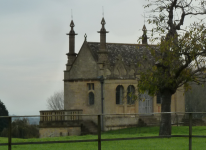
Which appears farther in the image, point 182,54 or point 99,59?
point 99,59

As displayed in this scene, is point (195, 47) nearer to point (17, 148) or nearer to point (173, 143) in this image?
point (173, 143)

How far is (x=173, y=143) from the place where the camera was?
16047 mm

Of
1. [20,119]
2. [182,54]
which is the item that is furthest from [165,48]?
[20,119]

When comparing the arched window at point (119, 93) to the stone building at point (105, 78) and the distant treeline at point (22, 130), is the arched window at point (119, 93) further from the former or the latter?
the distant treeline at point (22, 130)

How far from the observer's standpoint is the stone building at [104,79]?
4175cm

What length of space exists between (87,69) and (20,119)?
29632mm

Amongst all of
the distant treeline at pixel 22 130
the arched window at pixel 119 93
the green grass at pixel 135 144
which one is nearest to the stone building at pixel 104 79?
the arched window at pixel 119 93

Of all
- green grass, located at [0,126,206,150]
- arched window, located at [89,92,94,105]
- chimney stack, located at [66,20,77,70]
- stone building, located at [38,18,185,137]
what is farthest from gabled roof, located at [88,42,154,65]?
green grass, located at [0,126,206,150]

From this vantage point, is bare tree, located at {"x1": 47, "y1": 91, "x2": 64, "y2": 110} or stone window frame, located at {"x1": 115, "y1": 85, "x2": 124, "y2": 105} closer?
stone window frame, located at {"x1": 115, "y1": 85, "x2": 124, "y2": 105}

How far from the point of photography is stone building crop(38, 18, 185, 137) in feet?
137

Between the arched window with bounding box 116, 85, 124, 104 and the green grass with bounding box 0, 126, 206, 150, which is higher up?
the arched window with bounding box 116, 85, 124, 104

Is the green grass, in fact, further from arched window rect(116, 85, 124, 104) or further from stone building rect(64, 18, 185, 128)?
arched window rect(116, 85, 124, 104)

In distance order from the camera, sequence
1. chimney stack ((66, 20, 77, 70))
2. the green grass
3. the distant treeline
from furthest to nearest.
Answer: chimney stack ((66, 20, 77, 70)) < the green grass < the distant treeline

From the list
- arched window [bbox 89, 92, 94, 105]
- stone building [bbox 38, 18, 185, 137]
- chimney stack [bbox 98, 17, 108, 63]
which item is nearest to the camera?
stone building [bbox 38, 18, 185, 137]
